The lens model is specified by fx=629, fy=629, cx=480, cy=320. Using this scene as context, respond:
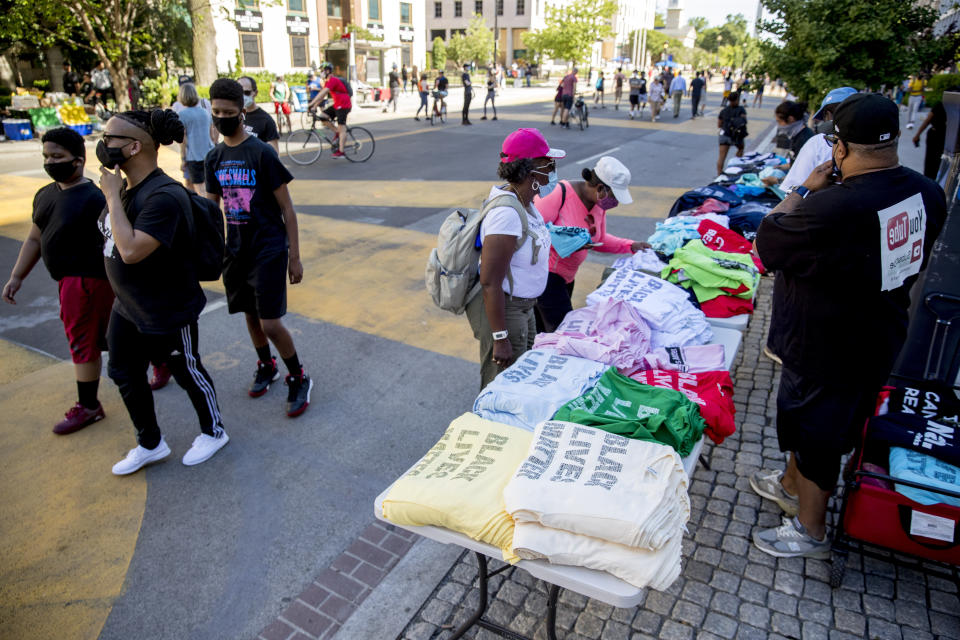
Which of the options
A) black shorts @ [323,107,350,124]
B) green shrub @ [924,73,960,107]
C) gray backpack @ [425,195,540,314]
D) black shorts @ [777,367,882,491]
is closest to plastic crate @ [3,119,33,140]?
black shorts @ [323,107,350,124]

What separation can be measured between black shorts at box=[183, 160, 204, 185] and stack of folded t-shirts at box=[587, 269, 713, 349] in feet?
22.7

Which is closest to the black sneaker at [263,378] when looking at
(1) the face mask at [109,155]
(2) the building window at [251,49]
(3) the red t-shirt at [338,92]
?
(1) the face mask at [109,155]

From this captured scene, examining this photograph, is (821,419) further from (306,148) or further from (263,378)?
(306,148)

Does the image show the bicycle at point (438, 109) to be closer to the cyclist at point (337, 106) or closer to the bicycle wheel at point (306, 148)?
the bicycle wheel at point (306, 148)

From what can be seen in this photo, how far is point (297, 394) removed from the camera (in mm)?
4535

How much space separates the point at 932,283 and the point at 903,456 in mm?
1683

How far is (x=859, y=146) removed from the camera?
103 inches

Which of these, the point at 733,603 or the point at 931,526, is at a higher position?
the point at 931,526

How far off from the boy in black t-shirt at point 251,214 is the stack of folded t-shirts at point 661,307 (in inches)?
82.0

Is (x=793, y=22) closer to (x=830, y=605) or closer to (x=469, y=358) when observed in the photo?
(x=469, y=358)

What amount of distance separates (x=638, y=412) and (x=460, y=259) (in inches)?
46.5

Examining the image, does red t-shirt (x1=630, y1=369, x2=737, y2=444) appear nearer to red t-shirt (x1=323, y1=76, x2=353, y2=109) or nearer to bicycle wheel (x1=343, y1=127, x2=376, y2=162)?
red t-shirt (x1=323, y1=76, x2=353, y2=109)

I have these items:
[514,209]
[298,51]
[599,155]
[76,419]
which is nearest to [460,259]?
[514,209]

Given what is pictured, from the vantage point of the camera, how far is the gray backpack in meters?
3.21
